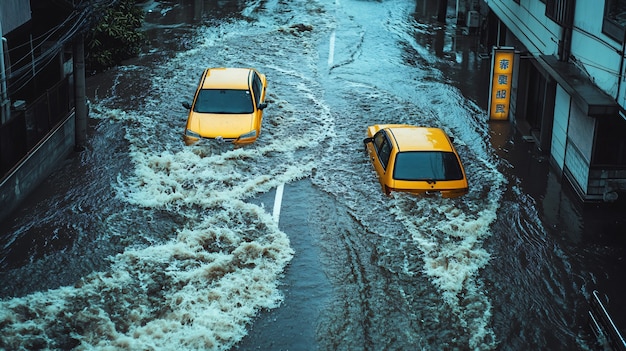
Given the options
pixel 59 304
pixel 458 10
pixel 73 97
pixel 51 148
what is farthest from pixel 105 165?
pixel 458 10

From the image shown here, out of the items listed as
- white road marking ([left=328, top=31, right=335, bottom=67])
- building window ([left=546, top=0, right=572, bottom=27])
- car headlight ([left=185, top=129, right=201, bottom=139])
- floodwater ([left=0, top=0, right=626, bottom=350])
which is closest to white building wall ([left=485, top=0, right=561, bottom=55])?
building window ([left=546, top=0, right=572, bottom=27])

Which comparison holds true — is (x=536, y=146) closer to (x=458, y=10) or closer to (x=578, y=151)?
(x=578, y=151)

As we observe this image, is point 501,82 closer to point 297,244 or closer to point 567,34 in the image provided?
point 567,34

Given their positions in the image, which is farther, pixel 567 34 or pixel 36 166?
pixel 567 34

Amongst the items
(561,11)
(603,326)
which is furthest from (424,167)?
(603,326)

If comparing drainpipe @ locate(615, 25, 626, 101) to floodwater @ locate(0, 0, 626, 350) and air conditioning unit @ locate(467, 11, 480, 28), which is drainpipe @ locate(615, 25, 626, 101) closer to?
floodwater @ locate(0, 0, 626, 350)

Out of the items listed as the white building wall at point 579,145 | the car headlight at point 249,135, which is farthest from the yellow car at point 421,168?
the car headlight at point 249,135
